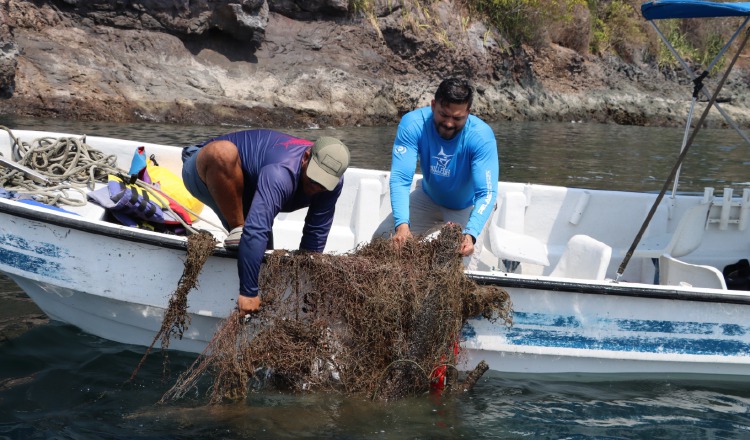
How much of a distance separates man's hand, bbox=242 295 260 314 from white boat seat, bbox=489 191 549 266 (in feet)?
7.99

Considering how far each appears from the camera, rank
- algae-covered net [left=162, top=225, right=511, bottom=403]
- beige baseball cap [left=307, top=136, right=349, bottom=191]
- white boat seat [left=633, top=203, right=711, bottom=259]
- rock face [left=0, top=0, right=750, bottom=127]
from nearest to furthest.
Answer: beige baseball cap [left=307, top=136, right=349, bottom=191] < algae-covered net [left=162, top=225, right=511, bottom=403] < white boat seat [left=633, top=203, right=711, bottom=259] < rock face [left=0, top=0, right=750, bottom=127]

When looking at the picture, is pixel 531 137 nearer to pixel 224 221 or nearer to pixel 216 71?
pixel 216 71

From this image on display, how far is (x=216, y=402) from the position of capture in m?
5.12

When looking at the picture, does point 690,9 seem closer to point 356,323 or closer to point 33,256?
point 356,323

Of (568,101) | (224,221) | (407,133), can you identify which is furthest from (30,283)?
(568,101)

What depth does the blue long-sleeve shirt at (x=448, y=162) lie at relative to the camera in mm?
5902

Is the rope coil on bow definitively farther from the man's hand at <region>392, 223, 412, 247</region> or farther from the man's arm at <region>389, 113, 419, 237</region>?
the man's hand at <region>392, 223, 412, 247</region>

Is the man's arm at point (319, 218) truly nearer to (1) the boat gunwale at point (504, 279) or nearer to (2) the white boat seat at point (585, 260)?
(1) the boat gunwale at point (504, 279)

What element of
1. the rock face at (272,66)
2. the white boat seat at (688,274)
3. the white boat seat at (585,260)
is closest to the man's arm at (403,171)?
the white boat seat at (585,260)

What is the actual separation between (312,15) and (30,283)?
60.8ft

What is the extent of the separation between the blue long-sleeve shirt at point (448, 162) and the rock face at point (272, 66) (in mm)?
13581

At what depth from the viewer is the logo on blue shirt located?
618 centimetres

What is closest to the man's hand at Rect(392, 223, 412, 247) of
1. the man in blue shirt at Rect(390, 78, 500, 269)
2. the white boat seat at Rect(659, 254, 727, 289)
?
the man in blue shirt at Rect(390, 78, 500, 269)

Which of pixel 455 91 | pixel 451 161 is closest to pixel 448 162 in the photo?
pixel 451 161
